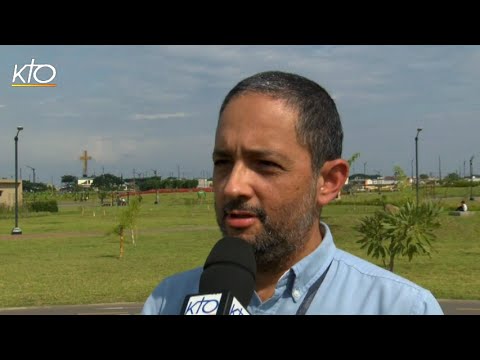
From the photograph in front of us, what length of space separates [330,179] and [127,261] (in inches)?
838

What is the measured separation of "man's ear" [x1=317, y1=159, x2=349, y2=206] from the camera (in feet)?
7.53

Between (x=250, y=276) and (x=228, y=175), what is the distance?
535mm

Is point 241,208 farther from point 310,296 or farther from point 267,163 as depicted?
point 310,296

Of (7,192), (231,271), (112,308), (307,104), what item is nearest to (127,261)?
(112,308)

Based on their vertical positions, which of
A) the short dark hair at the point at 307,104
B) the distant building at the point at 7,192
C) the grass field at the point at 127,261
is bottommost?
the grass field at the point at 127,261

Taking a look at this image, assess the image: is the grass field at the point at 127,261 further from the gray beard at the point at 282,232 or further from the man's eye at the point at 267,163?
the man's eye at the point at 267,163

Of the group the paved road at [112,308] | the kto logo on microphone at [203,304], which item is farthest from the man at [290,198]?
the paved road at [112,308]

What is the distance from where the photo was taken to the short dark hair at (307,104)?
2203 millimetres

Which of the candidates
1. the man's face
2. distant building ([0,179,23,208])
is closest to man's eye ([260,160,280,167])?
the man's face

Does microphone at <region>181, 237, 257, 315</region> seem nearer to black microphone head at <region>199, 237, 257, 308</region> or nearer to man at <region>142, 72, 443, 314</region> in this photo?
black microphone head at <region>199, 237, 257, 308</region>

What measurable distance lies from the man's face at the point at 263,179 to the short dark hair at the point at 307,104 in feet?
0.10
